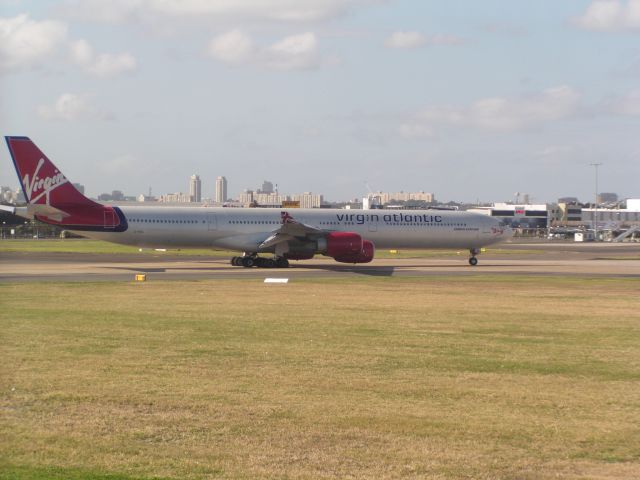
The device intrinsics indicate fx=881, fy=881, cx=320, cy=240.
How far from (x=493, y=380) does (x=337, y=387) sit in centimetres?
272

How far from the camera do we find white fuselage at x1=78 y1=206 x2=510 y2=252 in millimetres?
47969

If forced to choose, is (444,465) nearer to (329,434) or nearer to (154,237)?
(329,434)

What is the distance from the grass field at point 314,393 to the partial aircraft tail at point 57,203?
20.6m

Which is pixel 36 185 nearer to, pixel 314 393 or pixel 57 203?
pixel 57 203

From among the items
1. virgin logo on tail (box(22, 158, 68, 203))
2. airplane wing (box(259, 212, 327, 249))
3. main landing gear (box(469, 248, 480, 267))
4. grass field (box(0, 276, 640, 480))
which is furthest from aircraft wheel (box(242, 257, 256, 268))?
grass field (box(0, 276, 640, 480))

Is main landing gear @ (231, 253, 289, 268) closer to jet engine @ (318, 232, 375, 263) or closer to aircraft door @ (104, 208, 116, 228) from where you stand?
jet engine @ (318, 232, 375, 263)

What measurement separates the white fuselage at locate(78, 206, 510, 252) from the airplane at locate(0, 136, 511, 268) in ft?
0.18

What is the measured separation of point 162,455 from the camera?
985cm

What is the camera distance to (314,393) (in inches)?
521

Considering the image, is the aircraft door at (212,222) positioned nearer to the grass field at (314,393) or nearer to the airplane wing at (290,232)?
the airplane wing at (290,232)

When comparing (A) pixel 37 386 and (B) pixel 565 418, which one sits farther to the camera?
(A) pixel 37 386

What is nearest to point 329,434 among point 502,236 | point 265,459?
point 265,459

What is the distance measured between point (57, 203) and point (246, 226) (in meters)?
10.5

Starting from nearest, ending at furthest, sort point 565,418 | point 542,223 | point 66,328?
point 565,418 → point 66,328 → point 542,223
